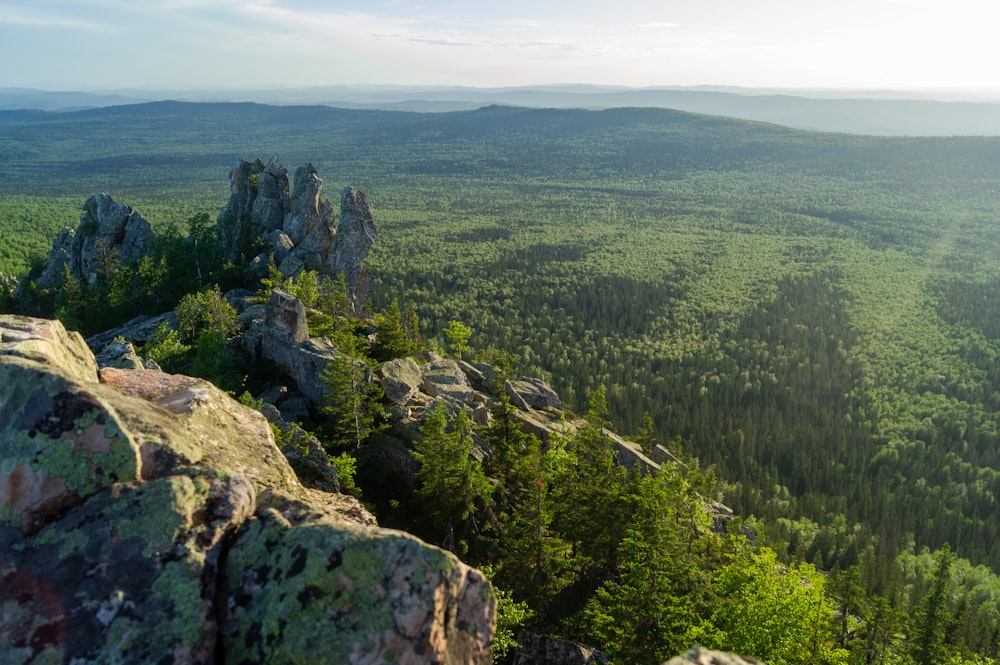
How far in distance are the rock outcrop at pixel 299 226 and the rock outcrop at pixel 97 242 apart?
35.4 ft

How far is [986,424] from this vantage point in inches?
3807

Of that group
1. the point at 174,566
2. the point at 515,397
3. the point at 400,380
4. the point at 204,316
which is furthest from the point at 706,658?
the point at 204,316

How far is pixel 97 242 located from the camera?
235 feet

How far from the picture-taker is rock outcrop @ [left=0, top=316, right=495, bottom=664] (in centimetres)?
761

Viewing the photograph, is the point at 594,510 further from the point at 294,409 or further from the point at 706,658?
the point at 706,658

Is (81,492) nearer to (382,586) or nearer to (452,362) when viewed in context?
(382,586)

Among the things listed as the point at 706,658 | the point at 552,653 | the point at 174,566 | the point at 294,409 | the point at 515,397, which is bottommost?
the point at 552,653

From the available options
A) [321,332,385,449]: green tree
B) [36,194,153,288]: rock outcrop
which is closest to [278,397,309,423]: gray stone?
[321,332,385,449]: green tree

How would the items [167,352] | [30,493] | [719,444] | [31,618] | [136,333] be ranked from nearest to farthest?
[31,618] → [30,493] → [167,352] → [136,333] → [719,444]

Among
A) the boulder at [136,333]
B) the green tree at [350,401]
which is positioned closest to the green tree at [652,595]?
the green tree at [350,401]

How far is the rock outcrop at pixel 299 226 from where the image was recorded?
6956 cm

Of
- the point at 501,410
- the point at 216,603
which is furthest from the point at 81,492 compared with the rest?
the point at 501,410

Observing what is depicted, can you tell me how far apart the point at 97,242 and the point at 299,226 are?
23332mm

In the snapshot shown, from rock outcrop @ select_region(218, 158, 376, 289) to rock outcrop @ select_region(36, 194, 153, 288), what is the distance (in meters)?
10.8
